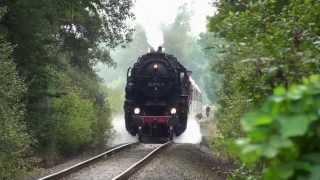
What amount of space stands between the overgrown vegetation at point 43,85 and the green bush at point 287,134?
11.9 meters

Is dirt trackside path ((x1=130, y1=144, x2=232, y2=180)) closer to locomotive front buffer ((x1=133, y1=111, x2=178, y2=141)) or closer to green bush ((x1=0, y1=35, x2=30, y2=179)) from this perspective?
green bush ((x1=0, y1=35, x2=30, y2=179))

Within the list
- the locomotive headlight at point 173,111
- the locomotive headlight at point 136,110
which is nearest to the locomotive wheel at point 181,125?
the locomotive headlight at point 173,111

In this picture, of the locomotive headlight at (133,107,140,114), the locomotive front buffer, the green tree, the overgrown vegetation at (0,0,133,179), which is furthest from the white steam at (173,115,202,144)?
the green tree

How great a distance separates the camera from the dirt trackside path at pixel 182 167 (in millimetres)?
14898

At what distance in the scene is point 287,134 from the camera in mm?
2117

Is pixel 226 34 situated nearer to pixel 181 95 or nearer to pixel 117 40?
pixel 181 95

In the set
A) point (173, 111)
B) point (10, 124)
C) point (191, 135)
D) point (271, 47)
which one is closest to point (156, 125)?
point (173, 111)

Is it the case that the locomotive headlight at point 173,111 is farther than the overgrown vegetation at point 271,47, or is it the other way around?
the locomotive headlight at point 173,111

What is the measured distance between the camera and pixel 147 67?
2658 centimetres

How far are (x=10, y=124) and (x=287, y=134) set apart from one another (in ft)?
40.8

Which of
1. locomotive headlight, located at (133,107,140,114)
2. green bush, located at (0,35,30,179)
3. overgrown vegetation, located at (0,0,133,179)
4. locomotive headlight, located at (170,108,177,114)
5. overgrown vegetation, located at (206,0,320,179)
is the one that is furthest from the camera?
locomotive headlight, located at (133,107,140,114)

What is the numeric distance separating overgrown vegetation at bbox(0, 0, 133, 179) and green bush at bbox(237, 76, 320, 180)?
11851mm

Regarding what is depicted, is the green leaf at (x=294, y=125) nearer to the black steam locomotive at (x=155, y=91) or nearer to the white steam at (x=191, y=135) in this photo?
the black steam locomotive at (x=155, y=91)

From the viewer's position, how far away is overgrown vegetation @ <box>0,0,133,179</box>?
47.1 feet
